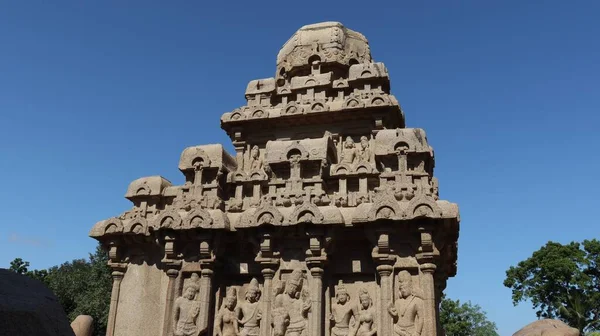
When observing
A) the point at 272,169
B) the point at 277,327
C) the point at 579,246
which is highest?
the point at 579,246

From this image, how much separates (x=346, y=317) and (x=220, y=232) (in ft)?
12.9

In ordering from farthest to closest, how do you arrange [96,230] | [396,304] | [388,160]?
[96,230] → [388,160] → [396,304]

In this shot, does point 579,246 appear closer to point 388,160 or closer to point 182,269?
point 388,160

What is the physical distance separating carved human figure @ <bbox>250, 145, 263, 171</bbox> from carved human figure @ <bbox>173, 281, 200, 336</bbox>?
4.64 metres

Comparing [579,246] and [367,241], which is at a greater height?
[579,246]

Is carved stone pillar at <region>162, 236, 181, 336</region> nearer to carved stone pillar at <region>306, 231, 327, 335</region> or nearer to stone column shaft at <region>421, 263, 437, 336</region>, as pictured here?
carved stone pillar at <region>306, 231, 327, 335</region>

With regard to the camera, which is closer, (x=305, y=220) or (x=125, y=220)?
(x=305, y=220)

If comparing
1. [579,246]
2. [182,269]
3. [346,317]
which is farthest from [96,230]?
[579,246]

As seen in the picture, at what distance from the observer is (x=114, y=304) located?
14.5 meters

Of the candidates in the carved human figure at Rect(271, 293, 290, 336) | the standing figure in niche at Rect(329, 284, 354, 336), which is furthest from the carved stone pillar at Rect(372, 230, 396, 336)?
the carved human figure at Rect(271, 293, 290, 336)

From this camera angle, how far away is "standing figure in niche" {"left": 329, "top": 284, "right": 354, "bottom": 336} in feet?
40.1

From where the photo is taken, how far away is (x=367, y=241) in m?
12.9

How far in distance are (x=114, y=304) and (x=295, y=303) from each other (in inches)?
232

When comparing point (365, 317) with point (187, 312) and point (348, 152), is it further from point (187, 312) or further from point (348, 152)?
point (348, 152)
